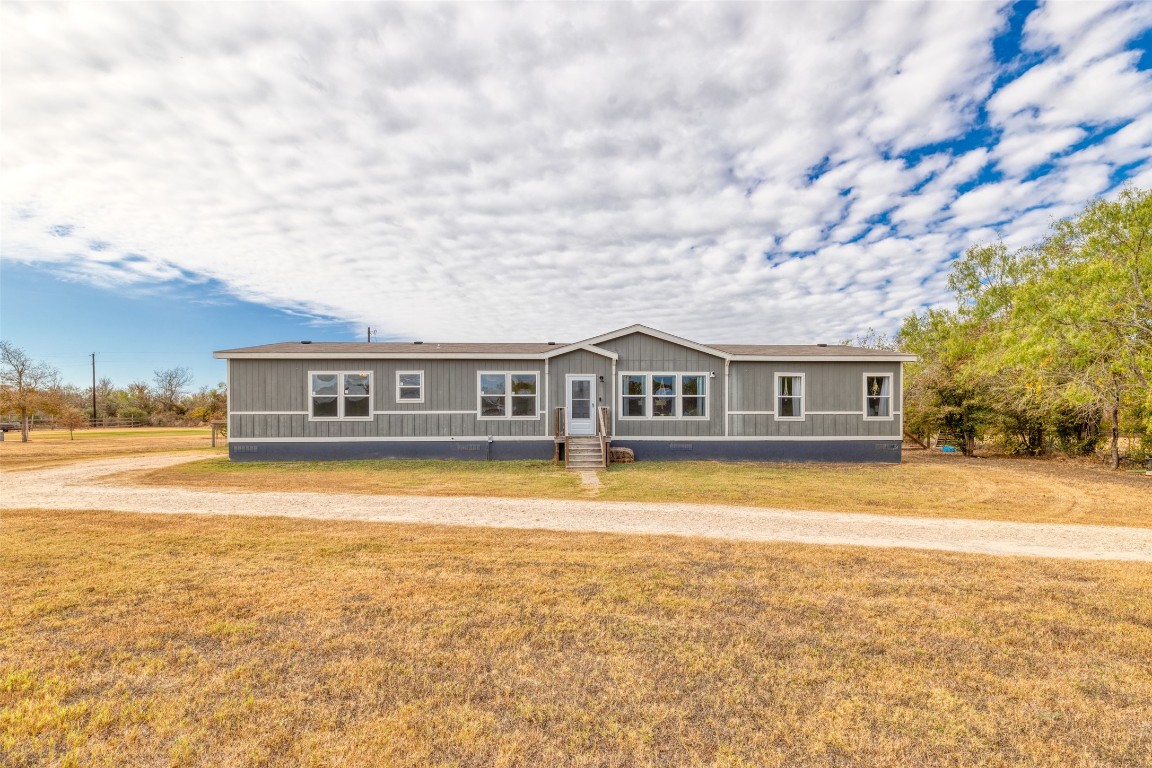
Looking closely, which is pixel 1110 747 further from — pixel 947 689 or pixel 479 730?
pixel 479 730

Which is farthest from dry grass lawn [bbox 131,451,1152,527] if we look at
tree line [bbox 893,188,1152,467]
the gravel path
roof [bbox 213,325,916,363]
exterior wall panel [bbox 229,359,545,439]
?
roof [bbox 213,325,916,363]

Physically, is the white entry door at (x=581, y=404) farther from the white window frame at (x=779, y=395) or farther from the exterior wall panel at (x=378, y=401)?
the white window frame at (x=779, y=395)

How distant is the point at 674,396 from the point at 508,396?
5439 millimetres

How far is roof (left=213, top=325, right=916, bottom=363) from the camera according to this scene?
16297mm

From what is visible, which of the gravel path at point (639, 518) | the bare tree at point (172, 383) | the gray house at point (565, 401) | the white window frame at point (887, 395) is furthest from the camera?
the bare tree at point (172, 383)

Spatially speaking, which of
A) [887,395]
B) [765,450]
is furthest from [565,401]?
[887,395]

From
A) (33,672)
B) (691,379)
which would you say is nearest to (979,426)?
(691,379)

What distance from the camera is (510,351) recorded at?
1717 centimetres

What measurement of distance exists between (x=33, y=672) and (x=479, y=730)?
298 cm

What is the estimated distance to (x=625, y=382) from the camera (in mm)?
17125

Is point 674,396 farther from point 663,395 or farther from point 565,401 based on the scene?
point 565,401

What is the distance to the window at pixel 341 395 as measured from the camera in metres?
16.4

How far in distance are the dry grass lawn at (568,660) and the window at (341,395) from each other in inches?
427

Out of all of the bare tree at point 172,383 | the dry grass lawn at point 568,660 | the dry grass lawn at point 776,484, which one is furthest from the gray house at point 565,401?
the bare tree at point 172,383
